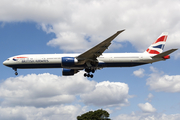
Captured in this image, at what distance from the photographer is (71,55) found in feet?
137

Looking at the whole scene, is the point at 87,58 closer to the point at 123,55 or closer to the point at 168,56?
the point at 123,55

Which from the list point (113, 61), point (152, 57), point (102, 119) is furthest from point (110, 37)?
point (102, 119)

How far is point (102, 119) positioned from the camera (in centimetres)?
5747

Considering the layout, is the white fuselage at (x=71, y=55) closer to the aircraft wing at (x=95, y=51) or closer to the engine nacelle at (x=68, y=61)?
the engine nacelle at (x=68, y=61)

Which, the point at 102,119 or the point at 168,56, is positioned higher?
the point at 168,56

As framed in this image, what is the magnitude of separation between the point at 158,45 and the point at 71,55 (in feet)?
51.7

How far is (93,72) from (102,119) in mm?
17745

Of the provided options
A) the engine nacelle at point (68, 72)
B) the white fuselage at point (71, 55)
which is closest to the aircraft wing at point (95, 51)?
the white fuselage at point (71, 55)

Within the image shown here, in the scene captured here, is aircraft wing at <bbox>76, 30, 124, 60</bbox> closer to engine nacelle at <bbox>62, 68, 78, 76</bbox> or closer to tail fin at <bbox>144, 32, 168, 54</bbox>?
engine nacelle at <bbox>62, 68, 78, 76</bbox>

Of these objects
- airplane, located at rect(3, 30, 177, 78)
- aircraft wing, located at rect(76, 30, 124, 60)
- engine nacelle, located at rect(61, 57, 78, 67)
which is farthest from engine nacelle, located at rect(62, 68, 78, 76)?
engine nacelle, located at rect(61, 57, 78, 67)

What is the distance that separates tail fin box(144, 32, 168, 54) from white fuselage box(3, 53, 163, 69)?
2.54 meters

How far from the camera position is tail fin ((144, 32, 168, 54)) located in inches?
1726

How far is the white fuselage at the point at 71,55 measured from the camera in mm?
40625

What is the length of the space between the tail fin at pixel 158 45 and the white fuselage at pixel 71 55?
2.54m
